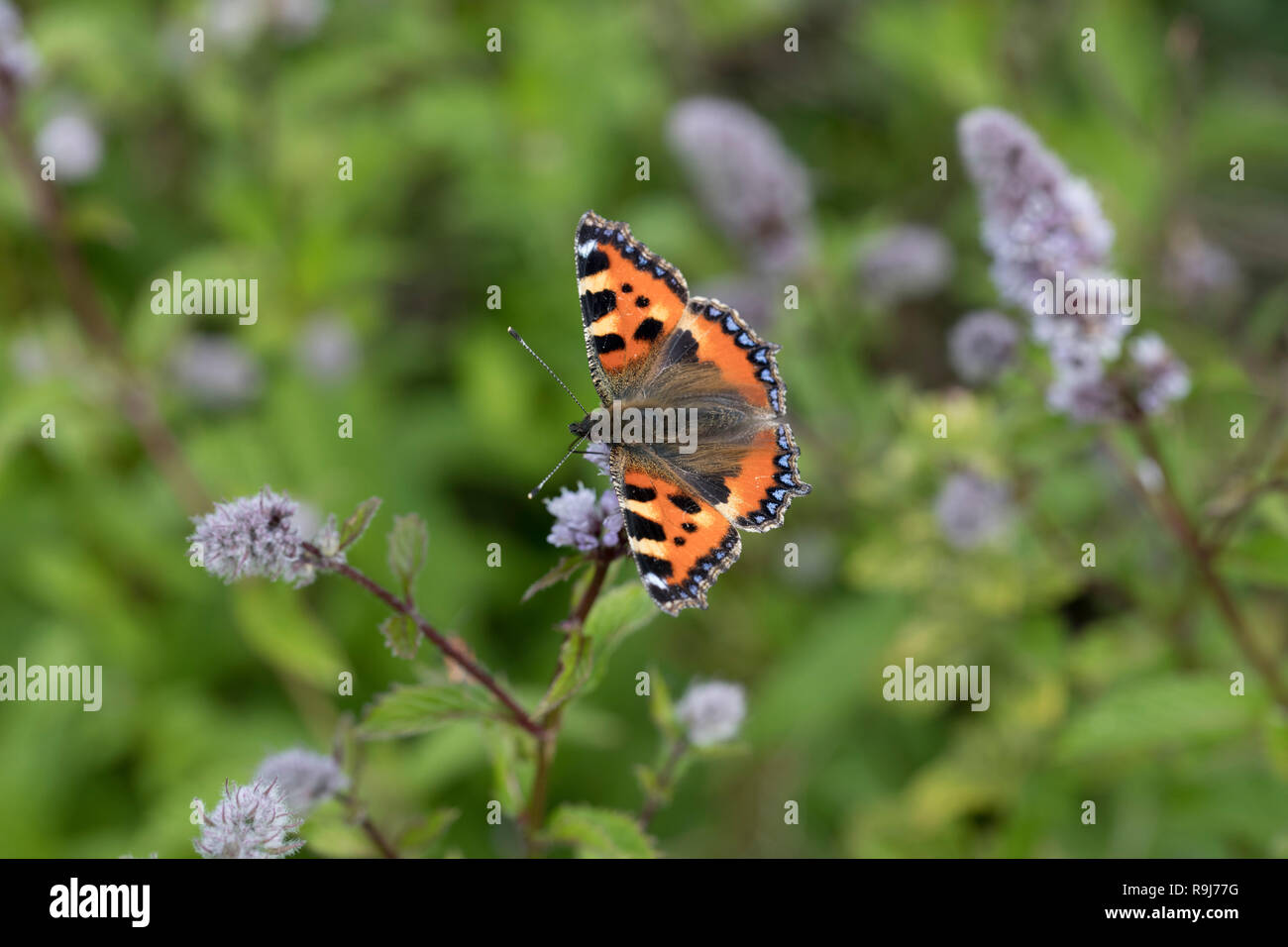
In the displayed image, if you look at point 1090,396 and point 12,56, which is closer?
point 1090,396

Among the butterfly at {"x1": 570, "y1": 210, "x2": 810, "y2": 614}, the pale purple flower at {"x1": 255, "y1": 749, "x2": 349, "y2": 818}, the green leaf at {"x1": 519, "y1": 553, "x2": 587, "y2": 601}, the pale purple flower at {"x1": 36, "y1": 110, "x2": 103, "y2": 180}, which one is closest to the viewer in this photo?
the green leaf at {"x1": 519, "y1": 553, "x2": 587, "y2": 601}

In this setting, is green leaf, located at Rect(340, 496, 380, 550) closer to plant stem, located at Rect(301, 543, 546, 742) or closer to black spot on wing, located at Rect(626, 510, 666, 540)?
plant stem, located at Rect(301, 543, 546, 742)

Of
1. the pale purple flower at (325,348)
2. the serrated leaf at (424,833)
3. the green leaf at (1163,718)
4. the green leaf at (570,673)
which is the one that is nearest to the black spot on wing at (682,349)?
the green leaf at (570,673)

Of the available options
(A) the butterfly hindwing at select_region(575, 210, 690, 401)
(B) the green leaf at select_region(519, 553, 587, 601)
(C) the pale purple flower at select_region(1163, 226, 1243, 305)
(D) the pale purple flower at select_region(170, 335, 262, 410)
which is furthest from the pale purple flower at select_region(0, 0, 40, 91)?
(C) the pale purple flower at select_region(1163, 226, 1243, 305)

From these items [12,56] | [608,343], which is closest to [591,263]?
[608,343]

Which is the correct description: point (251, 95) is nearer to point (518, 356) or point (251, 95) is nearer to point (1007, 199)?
point (518, 356)

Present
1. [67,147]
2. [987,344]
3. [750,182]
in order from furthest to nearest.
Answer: [750,182], [67,147], [987,344]

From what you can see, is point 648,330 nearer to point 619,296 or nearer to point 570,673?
point 619,296
